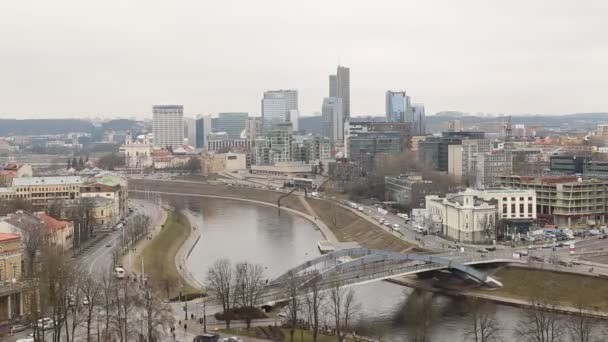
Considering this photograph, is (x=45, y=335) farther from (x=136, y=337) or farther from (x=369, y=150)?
(x=369, y=150)

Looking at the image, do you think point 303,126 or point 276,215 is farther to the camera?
point 303,126

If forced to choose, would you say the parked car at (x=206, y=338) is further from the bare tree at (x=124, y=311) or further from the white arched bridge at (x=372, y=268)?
the white arched bridge at (x=372, y=268)

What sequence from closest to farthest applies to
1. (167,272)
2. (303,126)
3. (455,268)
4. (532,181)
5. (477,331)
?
(477,331), (455,268), (167,272), (532,181), (303,126)

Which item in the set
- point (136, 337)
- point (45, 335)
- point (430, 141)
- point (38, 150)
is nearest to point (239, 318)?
point (136, 337)

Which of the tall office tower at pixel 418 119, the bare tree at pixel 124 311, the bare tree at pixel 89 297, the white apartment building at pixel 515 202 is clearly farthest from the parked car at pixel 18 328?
the tall office tower at pixel 418 119

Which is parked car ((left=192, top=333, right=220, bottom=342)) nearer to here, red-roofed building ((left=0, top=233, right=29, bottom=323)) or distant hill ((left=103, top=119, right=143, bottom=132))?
red-roofed building ((left=0, top=233, right=29, bottom=323))

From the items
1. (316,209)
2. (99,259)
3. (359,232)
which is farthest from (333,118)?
(99,259)

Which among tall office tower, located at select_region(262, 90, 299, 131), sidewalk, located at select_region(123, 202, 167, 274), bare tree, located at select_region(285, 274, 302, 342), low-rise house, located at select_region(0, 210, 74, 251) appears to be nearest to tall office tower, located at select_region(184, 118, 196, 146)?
tall office tower, located at select_region(262, 90, 299, 131)
